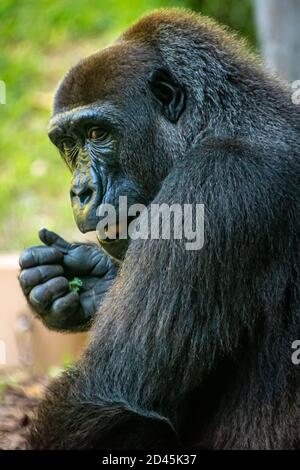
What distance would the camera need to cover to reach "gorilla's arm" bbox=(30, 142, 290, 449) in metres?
4.52

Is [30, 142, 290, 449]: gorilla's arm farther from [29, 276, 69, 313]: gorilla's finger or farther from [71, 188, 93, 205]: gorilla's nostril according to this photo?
[29, 276, 69, 313]: gorilla's finger

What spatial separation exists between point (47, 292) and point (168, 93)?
126 centimetres

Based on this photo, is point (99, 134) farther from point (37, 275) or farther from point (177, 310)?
point (177, 310)

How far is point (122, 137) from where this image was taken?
17.1 feet

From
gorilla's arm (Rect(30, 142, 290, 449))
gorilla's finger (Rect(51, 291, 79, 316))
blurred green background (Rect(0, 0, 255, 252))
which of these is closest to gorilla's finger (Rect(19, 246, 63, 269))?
gorilla's finger (Rect(51, 291, 79, 316))

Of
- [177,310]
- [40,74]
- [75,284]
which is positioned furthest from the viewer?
[40,74]

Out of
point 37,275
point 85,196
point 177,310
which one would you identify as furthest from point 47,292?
point 177,310

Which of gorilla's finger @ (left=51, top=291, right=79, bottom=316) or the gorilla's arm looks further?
gorilla's finger @ (left=51, top=291, right=79, bottom=316)

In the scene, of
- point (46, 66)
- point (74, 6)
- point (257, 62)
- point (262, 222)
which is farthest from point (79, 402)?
point (74, 6)

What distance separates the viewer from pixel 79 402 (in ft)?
15.3

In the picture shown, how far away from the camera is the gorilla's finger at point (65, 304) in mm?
5438

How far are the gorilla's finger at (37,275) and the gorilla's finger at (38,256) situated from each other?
3 centimetres

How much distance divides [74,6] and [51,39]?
61 cm

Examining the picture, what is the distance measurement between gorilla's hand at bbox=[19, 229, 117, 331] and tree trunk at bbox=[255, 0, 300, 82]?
385cm
